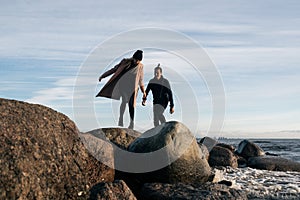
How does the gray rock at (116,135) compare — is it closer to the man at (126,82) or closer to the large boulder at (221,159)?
the man at (126,82)

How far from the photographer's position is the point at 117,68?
11.1 metres

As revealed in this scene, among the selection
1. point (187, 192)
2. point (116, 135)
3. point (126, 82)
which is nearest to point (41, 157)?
point (187, 192)

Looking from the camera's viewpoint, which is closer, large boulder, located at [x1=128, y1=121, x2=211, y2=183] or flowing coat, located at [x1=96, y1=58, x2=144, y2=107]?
large boulder, located at [x1=128, y1=121, x2=211, y2=183]

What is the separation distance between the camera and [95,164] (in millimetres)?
7203

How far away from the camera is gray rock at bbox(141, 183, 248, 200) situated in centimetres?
734

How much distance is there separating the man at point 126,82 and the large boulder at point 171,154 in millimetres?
2188

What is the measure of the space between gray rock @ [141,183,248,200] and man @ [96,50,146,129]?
11.0 feet

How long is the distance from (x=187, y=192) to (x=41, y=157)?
257 centimetres

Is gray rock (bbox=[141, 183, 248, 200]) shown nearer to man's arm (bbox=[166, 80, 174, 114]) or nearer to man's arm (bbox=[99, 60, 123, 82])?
man's arm (bbox=[99, 60, 123, 82])

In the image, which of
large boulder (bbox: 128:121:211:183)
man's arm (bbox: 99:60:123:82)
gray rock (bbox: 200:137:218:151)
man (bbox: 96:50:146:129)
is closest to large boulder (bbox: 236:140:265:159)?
gray rock (bbox: 200:137:218:151)

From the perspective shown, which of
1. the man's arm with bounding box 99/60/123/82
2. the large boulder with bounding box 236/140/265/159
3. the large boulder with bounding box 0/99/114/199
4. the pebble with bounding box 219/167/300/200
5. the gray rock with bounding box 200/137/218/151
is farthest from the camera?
the large boulder with bounding box 236/140/265/159

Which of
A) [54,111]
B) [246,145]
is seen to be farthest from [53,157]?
[246,145]

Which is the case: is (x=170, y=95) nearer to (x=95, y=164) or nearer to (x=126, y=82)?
(x=126, y=82)

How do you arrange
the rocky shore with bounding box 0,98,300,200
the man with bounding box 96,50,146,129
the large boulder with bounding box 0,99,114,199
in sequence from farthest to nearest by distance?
1. the man with bounding box 96,50,146,129
2. the rocky shore with bounding box 0,98,300,200
3. the large boulder with bounding box 0,99,114,199
